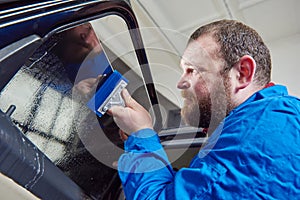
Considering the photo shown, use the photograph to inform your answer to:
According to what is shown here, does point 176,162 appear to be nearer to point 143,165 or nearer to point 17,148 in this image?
point 143,165

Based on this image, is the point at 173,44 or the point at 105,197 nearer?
the point at 105,197

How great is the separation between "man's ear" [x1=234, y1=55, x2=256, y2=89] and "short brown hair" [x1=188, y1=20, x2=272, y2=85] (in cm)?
2

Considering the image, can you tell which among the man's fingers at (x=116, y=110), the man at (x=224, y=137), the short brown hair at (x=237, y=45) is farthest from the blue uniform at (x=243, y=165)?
the short brown hair at (x=237, y=45)

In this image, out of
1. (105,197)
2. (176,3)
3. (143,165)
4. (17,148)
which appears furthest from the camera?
(176,3)

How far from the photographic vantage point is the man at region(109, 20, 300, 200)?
52cm

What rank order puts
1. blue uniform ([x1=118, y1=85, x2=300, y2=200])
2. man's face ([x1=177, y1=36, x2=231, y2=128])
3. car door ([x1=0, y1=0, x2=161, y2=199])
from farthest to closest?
man's face ([x1=177, y1=36, x2=231, y2=128]), blue uniform ([x1=118, y1=85, x2=300, y2=200]), car door ([x1=0, y1=0, x2=161, y2=199])

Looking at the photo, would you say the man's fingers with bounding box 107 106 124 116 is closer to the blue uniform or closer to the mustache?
the blue uniform

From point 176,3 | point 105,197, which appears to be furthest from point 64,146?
point 176,3

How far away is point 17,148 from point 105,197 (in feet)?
1.51

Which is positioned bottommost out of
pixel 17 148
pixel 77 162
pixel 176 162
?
pixel 176 162

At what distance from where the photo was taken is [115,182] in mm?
775

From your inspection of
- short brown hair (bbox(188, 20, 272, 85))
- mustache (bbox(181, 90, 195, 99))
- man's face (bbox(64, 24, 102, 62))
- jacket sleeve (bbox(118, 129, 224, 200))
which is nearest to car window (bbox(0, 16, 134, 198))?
man's face (bbox(64, 24, 102, 62))

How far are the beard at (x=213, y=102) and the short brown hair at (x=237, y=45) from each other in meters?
0.06

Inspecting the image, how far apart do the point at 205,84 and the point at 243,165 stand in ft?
1.06
